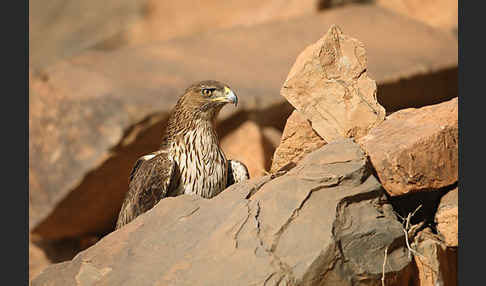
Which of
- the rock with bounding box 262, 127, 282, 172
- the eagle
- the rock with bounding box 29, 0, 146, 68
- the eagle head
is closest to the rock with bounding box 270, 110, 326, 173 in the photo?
the eagle

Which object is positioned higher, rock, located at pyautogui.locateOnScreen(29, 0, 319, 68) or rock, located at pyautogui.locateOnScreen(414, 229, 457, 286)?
rock, located at pyautogui.locateOnScreen(29, 0, 319, 68)

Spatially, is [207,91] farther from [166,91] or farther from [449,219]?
[166,91]

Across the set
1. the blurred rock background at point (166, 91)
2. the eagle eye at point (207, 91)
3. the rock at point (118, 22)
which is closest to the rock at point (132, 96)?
the blurred rock background at point (166, 91)

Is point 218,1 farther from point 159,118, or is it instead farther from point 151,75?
point 159,118

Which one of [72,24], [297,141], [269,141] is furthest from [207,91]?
[72,24]

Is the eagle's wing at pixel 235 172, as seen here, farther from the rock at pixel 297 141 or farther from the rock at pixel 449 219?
the rock at pixel 449 219

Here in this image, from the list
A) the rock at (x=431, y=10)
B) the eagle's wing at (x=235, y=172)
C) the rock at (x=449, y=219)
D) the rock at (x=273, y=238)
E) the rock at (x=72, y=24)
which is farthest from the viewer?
the rock at (x=72, y=24)

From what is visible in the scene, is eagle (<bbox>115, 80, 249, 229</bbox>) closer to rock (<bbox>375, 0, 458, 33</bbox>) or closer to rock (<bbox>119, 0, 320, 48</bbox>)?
rock (<bbox>375, 0, 458, 33</bbox>)

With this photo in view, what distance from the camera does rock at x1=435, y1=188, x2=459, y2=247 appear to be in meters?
5.20

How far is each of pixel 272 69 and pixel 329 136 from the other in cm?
536

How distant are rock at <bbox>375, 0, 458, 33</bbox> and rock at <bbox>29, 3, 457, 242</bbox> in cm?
124

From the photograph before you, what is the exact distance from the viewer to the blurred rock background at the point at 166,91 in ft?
32.2

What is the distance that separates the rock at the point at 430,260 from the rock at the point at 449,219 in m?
0.07

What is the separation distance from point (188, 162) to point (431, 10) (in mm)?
8674
